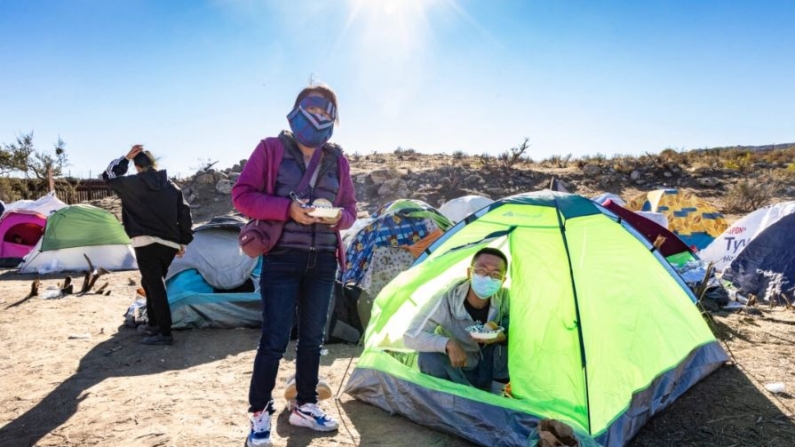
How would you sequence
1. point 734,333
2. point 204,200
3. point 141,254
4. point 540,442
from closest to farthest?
point 540,442 → point 141,254 → point 734,333 → point 204,200

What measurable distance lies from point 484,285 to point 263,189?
1608mm

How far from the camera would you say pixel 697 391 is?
3809 millimetres

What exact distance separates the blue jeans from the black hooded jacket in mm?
2506

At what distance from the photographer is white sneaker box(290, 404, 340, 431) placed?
10.00 ft

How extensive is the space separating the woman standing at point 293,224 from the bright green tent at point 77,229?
8117 mm

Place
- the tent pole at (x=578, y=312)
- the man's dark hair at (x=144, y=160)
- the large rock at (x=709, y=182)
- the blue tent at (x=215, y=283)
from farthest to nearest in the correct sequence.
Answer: the large rock at (x=709, y=182), the blue tent at (x=215, y=283), the man's dark hair at (x=144, y=160), the tent pole at (x=578, y=312)

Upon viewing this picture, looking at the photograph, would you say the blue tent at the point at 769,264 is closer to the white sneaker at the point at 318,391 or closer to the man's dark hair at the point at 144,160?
the white sneaker at the point at 318,391

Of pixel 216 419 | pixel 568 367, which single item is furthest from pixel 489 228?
pixel 216 419

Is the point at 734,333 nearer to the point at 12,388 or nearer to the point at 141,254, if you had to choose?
the point at 141,254

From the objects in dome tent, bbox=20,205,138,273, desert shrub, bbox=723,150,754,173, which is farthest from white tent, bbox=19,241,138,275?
desert shrub, bbox=723,150,754,173

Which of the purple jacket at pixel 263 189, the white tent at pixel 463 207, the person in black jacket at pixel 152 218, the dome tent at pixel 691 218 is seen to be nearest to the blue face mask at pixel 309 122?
the purple jacket at pixel 263 189

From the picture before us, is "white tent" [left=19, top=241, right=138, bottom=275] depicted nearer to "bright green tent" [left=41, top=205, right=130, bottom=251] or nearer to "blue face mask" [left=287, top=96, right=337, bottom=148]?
"bright green tent" [left=41, top=205, right=130, bottom=251]

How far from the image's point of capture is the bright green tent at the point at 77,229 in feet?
30.0

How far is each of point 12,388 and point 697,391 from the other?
5167 mm
